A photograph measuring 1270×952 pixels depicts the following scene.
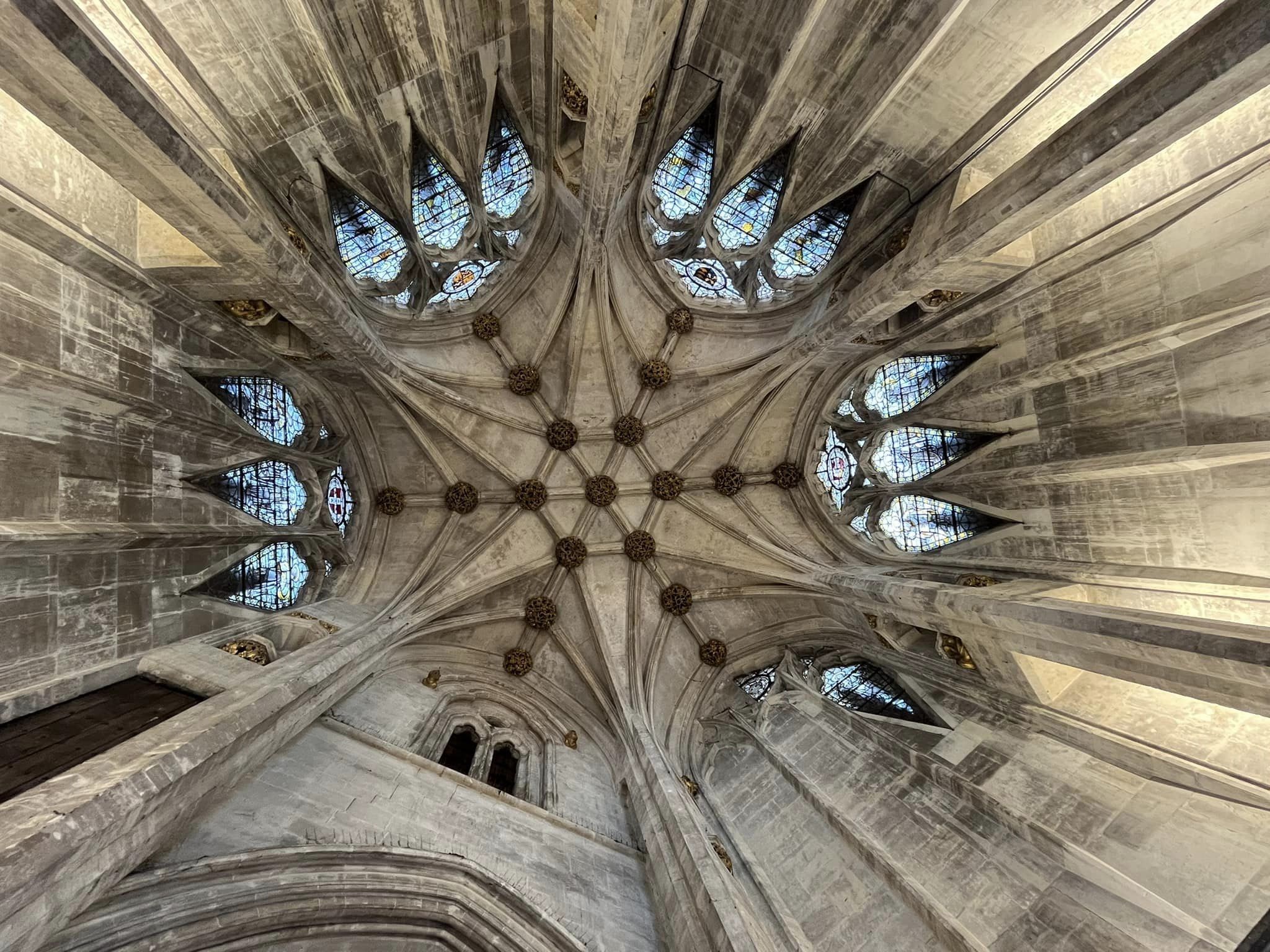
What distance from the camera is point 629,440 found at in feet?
50.2

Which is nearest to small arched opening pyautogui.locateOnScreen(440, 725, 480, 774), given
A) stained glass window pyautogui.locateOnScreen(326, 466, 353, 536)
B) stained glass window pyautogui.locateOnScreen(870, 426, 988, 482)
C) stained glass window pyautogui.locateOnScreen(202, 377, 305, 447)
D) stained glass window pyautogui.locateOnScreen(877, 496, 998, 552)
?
stained glass window pyautogui.locateOnScreen(326, 466, 353, 536)

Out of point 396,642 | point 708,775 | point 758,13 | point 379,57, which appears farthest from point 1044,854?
point 379,57

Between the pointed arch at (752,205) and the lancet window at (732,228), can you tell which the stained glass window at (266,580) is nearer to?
the lancet window at (732,228)

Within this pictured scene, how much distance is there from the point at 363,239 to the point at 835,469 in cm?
1092

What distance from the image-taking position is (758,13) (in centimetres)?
944

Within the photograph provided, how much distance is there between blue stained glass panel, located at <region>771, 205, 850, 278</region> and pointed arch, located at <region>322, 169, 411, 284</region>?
7.47 meters

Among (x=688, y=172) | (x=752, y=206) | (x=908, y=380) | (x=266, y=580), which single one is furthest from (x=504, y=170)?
(x=908, y=380)

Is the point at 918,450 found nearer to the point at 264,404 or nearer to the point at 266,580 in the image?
the point at 264,404

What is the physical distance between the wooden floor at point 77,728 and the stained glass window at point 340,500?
5.70 m

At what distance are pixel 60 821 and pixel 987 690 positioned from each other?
35.4ft

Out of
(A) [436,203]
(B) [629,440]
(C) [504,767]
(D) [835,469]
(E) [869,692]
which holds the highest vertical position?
(A) [436,203]

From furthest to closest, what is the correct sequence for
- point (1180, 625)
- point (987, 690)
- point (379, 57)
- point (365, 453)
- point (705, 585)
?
point (705, 585)
point (365, 453)
point (987, 690)
point (379, 57)
point (1180, 625)

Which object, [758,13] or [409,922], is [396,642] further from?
[758,13]

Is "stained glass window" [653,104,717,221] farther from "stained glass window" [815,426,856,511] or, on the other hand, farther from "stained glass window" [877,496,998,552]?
"stained glass window" [877,496,998,552]
